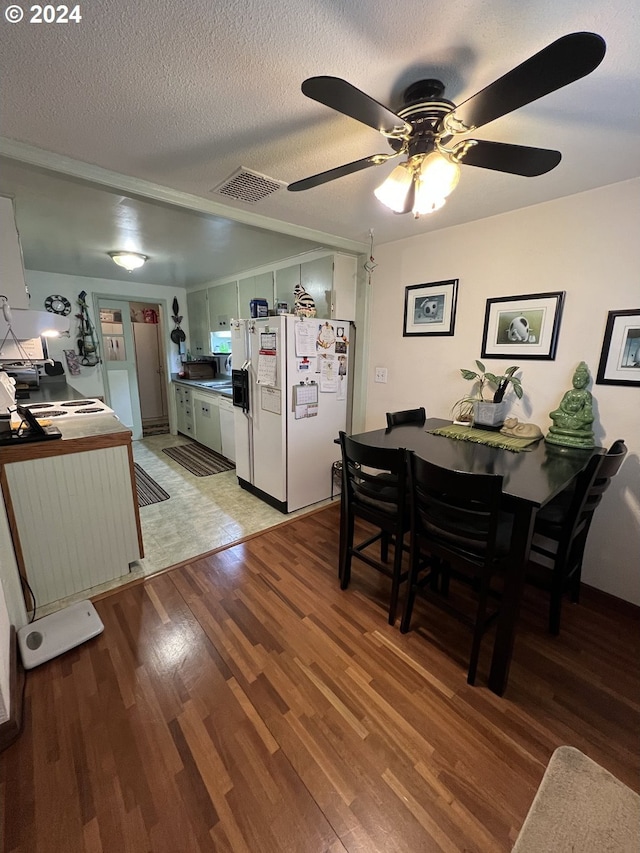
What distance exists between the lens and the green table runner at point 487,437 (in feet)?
6.29

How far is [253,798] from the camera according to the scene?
1.12m

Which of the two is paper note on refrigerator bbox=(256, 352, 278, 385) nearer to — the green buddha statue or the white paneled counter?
the white paneled counter

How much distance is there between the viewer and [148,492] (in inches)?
130

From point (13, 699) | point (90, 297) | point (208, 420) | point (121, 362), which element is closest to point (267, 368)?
point (208, 420)

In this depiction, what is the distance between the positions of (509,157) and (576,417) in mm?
1428

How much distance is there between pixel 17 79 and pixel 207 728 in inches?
94.1

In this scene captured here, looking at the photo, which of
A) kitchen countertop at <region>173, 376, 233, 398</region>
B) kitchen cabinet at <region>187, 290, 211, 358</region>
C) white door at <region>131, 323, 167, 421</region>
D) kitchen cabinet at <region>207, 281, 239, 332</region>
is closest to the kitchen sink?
kitchen countertop at <region>173, 376, 233, 398</region>

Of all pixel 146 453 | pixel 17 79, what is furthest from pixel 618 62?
pixel 146 453

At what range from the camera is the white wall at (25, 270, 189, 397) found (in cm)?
423

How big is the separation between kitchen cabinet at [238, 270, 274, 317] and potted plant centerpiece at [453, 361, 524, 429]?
2330 millimetres

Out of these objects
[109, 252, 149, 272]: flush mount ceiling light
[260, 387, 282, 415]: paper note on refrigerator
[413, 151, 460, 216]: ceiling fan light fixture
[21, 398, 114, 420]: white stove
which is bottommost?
[21, 398, 114, 420]: white stove

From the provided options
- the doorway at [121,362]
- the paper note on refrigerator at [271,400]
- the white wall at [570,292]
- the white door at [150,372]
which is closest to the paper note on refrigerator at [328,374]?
the paper note on refrigerator at [271,400]

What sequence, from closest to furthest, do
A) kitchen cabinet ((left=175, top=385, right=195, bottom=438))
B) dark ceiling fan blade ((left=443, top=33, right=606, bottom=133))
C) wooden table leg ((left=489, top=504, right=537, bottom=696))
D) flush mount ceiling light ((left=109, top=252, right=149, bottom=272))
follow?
dark ceiling fan blade ((left=443, top=33, right=606, bottom=133)) < wooden table leg ((left=489, top=504, right=537, bottom=696)) < flush mount ceiling light ((left=109, top=252, right=149, bottom=272)) < kitchen cabinet ((left=175, top=385, right=195, bottom=438))

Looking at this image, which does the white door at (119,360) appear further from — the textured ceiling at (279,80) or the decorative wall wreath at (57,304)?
the textured ceiling at (279,80)
